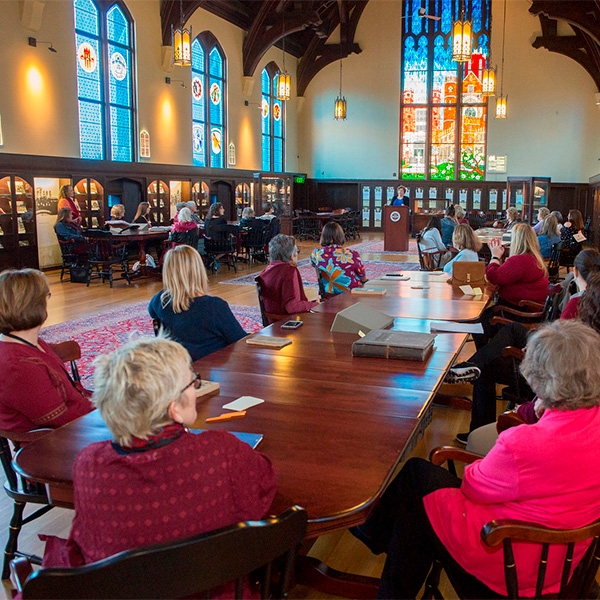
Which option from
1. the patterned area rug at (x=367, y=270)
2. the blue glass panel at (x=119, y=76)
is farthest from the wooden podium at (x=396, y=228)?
the blue glass panel at (x=119, y=76)

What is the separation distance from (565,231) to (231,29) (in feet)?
34.9

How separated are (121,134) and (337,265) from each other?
901 cm

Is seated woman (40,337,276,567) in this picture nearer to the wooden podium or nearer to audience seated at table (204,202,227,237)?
audience seated at table (204,202,227,237)

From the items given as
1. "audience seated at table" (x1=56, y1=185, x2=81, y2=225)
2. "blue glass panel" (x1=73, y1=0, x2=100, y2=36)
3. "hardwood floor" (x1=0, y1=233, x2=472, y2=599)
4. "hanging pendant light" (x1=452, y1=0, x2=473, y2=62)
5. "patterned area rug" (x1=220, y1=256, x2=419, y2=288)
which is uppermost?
"blue glass panel" (x1=73, y1=0, x2=100, y2=36)

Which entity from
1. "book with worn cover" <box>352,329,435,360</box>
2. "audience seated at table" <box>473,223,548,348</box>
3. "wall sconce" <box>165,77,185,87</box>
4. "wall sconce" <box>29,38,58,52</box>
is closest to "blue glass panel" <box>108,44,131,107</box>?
"wall sconce" <box>165,77,185,87</box>

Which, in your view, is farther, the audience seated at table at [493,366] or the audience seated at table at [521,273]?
the audience seated at table at [521,273]

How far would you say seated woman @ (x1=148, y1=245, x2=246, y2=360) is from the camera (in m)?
3.49

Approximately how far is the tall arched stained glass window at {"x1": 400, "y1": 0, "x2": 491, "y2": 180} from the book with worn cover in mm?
19187

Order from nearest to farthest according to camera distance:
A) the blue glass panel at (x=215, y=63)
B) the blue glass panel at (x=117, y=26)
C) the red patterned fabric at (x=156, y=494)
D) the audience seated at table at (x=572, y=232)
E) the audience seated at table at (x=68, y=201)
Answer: the red patterned fabric at (x=156, y=494) → the audience seated at table at (x=572, y=232) → the audience seated at table at (x=68, y=201) → the blue glass panel at (x=117, y=26) → the blue glass panel at (x=215, y=63)

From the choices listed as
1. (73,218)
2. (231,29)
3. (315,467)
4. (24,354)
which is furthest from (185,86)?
(315,467)

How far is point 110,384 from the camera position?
150 cm

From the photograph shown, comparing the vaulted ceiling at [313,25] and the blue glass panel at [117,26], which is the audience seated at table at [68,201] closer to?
the blue glass panel at [117,26]

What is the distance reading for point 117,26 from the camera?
12828 millimetres

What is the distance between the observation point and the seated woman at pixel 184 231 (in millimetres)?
10508
